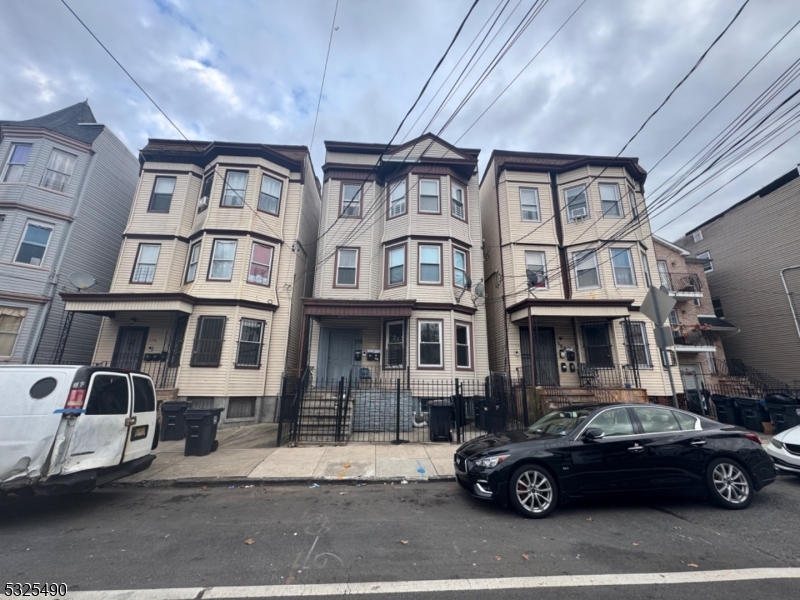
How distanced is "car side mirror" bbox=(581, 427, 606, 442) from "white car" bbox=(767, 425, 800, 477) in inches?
174

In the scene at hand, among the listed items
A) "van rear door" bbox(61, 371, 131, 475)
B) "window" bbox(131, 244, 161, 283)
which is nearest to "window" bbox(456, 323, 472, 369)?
"van rear door" bbox(61, 371, 131, 475)

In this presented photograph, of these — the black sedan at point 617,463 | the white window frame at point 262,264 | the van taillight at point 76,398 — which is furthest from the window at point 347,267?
Answer: the black sedan at point 617,463

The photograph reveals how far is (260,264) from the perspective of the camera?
14055mm

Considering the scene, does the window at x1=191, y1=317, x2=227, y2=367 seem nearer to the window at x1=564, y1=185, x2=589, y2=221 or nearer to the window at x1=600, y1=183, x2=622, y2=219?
the window at x1=564, y1=185, x2=589, y2=221

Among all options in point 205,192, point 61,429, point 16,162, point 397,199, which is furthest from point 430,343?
point 16,162

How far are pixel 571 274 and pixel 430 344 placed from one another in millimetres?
7137

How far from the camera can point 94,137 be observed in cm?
1548

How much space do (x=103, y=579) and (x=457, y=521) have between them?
3823 mm

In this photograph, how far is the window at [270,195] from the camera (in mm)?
14750

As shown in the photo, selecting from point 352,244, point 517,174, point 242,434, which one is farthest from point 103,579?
point 517,174

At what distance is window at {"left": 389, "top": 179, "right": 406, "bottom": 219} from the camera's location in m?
14.9

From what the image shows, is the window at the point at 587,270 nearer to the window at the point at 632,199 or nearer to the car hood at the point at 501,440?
the window at the point at 632,199

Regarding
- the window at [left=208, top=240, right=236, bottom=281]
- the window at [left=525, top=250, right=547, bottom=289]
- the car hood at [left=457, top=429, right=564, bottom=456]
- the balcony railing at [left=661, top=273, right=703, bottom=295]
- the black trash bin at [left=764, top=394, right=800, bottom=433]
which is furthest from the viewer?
the balcony railing at [left=661, top=273, right=703, bottom=295]

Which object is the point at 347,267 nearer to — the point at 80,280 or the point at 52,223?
the point at 80,280
